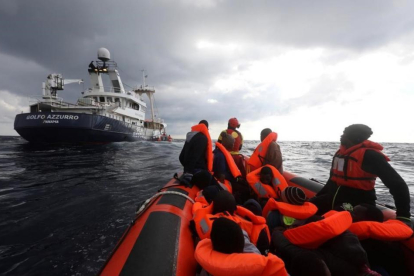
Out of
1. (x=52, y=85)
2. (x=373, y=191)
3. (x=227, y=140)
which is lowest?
(x=373, y=191)

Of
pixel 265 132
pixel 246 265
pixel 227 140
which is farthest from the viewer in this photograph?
pixel 227 140

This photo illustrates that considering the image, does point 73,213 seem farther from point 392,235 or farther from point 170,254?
point 392,235

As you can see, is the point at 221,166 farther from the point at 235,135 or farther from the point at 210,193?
the point at 210,193

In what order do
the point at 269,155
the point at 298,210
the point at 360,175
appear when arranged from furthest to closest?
the point at 269,155, the point at 360,175, the point at 298,210

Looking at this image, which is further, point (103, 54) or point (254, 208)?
point (103, 54)

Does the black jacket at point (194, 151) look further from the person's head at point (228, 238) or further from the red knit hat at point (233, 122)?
the person's head at point (228, 238)

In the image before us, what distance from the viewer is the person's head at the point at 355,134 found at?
92.3 inches

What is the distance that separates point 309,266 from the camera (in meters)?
1.26

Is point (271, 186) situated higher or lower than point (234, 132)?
lower

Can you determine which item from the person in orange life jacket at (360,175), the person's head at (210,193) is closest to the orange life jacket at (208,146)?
the person's head at (210,193)

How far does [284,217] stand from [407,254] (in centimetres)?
113

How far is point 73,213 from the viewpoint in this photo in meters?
4.07

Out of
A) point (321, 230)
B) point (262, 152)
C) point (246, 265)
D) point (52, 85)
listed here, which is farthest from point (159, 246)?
point (52, 85)

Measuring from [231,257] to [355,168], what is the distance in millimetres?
2042
